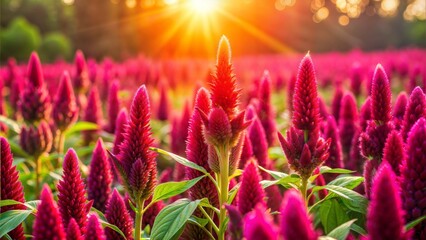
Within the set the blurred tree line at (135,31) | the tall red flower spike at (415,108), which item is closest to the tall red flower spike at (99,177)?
the tall red flower spike at (415,108)

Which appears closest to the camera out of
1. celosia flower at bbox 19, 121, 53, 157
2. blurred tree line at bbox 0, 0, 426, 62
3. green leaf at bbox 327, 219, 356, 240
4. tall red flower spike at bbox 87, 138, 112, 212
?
green leaf at bbox 327, 219, 356, 240

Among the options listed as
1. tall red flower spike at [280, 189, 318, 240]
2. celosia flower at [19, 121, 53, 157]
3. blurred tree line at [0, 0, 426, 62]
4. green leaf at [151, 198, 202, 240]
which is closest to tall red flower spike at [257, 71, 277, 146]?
green leaf at [151, 198, 202, 240]

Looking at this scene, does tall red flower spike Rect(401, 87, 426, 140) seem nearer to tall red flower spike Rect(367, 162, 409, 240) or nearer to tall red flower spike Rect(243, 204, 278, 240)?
tall red flower spike Rect(367, 162, 409, 240)

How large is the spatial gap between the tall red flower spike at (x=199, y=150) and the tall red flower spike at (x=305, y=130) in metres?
0.29

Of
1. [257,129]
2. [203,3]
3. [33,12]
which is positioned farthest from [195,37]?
[257,129]

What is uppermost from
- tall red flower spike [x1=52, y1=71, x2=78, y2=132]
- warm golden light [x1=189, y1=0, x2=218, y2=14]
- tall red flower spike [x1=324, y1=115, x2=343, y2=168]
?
warm golden light [x1=189, y1=0, x2=218, y2=14]

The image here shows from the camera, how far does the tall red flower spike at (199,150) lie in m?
1.95

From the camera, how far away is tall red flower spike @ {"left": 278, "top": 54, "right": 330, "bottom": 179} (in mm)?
1877

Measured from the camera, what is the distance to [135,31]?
109 ft

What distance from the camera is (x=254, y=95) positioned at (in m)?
5.08

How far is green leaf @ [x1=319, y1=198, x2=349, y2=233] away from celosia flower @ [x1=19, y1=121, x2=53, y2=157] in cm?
242

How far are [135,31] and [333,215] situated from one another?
105 ft

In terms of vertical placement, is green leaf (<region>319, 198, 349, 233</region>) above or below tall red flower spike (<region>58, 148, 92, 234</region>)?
below

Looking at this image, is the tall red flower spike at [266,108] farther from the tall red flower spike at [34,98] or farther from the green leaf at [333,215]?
the tall red flower spike at [34,98]
